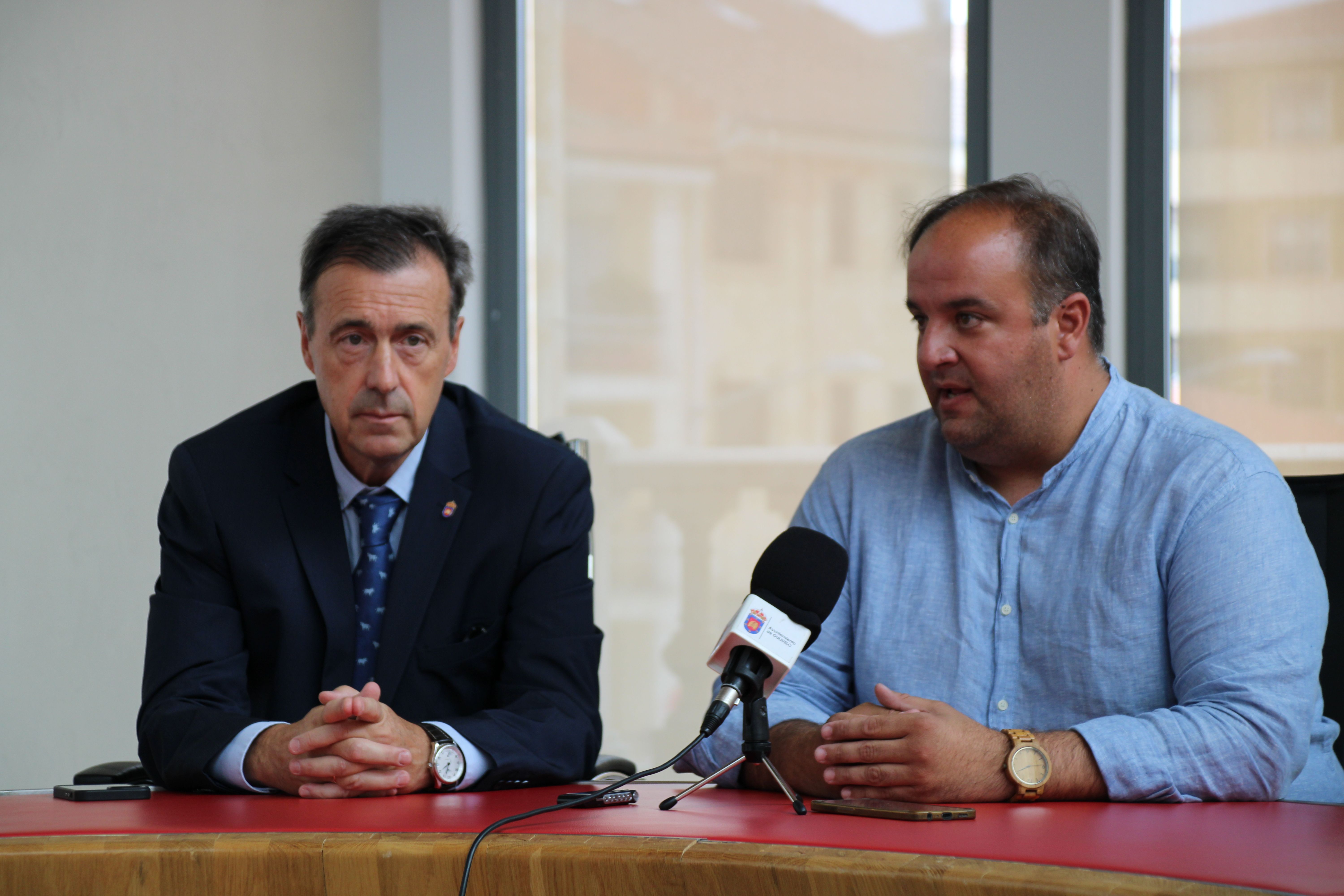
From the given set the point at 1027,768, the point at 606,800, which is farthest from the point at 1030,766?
the point at 606,800

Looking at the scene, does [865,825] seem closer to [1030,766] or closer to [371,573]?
[1030,766]

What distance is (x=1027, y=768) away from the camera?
137 centimetres

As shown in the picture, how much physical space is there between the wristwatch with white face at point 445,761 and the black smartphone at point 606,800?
23 cm

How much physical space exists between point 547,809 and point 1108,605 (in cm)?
85

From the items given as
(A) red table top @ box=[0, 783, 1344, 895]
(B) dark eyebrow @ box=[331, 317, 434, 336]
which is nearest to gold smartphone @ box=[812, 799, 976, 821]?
(A) red table top @ box=[0, 783, 1344, 895]

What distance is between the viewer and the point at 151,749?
5.67 feet

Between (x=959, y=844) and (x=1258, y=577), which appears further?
(x=1258, y=577)

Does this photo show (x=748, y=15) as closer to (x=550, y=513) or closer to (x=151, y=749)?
(x=550, y=513)

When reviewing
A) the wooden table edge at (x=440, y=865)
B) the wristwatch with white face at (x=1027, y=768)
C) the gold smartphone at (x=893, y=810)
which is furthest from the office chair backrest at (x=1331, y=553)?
the wooden table edge at (x=440, y=865)

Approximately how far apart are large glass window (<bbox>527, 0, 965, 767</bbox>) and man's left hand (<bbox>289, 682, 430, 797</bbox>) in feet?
6.07

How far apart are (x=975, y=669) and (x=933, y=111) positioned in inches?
74.4

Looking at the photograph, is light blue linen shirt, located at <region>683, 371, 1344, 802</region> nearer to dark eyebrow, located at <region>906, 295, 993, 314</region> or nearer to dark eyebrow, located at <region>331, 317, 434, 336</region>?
dark eyebrow, located at <region>906, 295, 993, 314</region>

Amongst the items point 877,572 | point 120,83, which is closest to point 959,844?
point 877,572

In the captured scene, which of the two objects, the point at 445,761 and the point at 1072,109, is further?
the point at 1072,109
